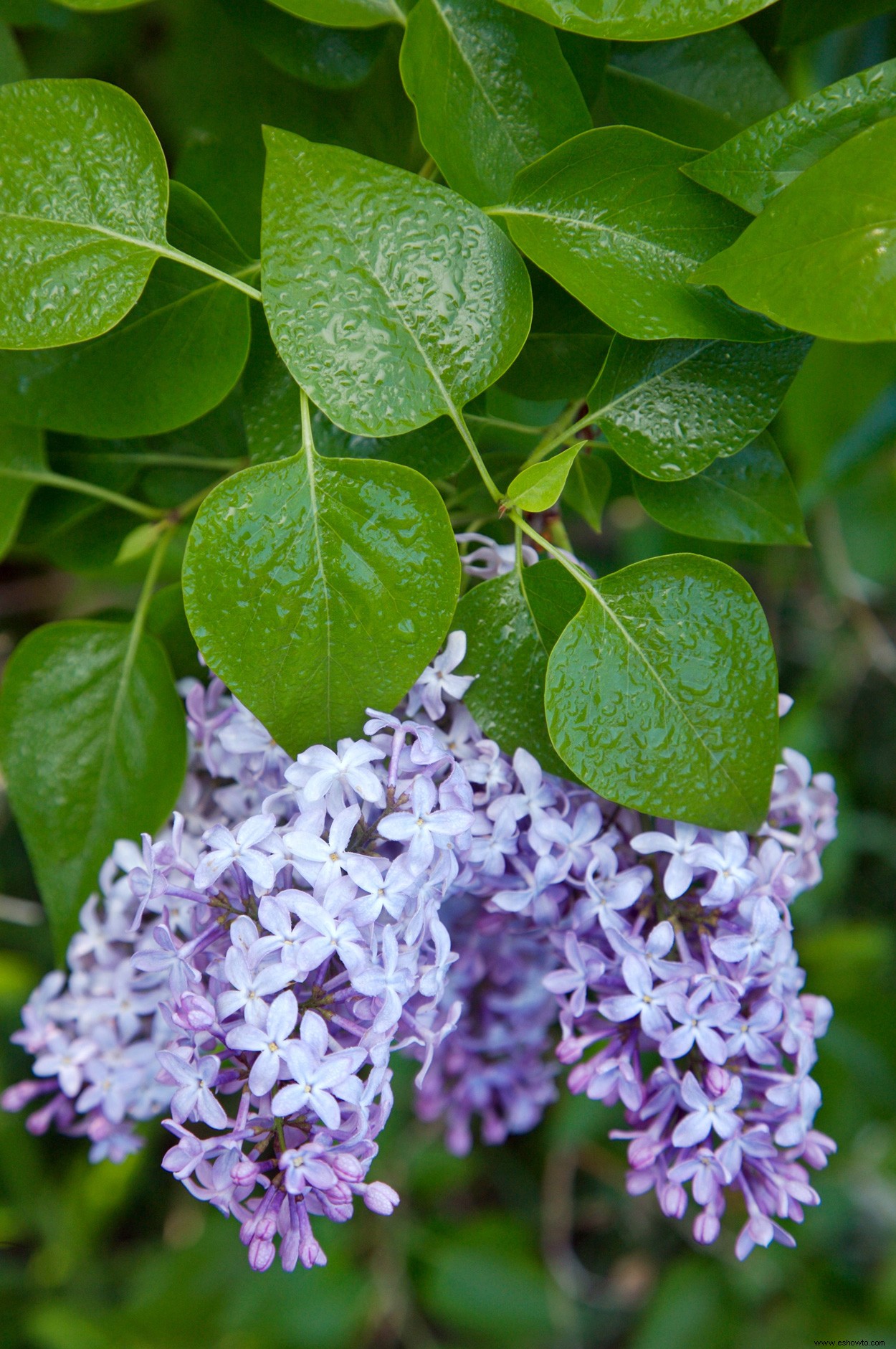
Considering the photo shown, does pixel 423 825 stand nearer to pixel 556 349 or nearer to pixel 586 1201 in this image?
pixel 556 349

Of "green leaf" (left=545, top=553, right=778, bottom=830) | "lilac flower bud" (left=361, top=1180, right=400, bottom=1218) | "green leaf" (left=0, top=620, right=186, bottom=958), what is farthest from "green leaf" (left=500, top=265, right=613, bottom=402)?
"lilac flower bud" (left=361, top=1180, right=400, bottom=1218)

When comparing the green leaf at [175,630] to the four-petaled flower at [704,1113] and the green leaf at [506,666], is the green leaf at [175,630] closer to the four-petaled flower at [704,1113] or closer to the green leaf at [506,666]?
the green leaf at [506,666]

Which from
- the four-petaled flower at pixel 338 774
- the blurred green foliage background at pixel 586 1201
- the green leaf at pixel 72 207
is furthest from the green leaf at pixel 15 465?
the blurred green foliage background at pixel 586 1201

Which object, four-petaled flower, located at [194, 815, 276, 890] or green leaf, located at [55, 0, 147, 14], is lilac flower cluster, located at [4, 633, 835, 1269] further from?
green leaf, located at [55, 0, 147, 14]

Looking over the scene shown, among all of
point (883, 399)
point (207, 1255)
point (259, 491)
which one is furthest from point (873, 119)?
point (207, 1255)

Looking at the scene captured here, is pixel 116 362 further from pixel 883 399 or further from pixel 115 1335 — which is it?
pixel 115 1335
